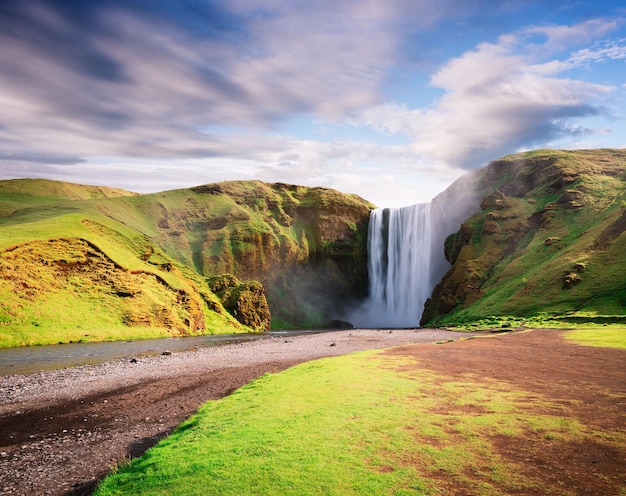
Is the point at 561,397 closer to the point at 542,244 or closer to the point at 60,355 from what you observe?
the point at 60,355

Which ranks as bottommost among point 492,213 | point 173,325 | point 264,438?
point 173,325

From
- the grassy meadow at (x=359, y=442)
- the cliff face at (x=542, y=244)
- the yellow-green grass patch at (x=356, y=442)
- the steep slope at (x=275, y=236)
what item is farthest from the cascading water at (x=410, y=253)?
the yellow-green grass patch at (x=356, y=442)

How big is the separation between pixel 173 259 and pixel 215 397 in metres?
70.5

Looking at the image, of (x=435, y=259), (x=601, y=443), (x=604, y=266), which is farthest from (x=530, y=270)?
(x=601, y=443)

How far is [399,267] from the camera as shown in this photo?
108 metres

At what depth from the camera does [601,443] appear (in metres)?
8.71

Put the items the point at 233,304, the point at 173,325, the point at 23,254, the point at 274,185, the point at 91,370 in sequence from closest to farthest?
the point at 91,370, the point at 23,254, the point at 173,325, the point at 233,304, the point at 274,185

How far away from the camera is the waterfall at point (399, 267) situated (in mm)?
102750

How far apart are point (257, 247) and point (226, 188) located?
104ft

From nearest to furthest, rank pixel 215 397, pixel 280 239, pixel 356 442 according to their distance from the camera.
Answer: pixel 356 442
pixel 215 397
pixel 280 239

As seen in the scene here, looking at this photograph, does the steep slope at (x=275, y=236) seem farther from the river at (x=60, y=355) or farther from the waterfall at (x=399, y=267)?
the river at (x=60, y=355)

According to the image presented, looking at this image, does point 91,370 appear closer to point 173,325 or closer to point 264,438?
point 264,438

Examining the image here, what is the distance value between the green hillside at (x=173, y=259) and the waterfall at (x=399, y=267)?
12.1 m

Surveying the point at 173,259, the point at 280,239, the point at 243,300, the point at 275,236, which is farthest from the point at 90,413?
the point at 280,239
